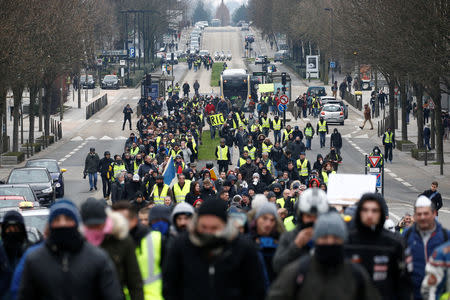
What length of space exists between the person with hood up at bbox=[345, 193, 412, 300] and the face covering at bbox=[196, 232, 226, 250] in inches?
57.8

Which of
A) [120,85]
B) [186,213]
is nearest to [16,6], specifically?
[186,213]

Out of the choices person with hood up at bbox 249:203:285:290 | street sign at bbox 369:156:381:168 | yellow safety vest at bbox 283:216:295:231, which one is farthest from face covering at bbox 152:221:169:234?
street sign at bbox 369:156:381:168

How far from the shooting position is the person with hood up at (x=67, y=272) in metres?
7.34

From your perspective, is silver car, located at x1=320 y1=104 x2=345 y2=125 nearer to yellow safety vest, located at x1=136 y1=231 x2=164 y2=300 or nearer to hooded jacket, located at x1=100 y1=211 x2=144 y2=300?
yellow safety vest, located at x1=136 y1=231 x2=164 y2=300

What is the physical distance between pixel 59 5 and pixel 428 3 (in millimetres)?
22438

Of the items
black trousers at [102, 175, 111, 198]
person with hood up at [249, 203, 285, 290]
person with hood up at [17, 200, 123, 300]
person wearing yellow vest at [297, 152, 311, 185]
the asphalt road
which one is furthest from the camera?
the asphalt road

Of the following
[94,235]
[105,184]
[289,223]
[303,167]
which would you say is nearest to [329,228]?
[94,235]

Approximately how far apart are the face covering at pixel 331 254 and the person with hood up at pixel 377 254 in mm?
1593

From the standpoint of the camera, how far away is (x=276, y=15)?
433 feet

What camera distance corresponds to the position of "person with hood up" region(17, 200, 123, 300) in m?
7.34

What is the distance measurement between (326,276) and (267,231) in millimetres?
2906

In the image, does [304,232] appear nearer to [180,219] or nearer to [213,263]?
[213,263]

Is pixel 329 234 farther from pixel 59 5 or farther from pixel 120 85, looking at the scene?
pixel 120 85

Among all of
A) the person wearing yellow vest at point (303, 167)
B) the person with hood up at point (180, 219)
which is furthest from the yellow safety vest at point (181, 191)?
the person with hood up at point (180, 219)
